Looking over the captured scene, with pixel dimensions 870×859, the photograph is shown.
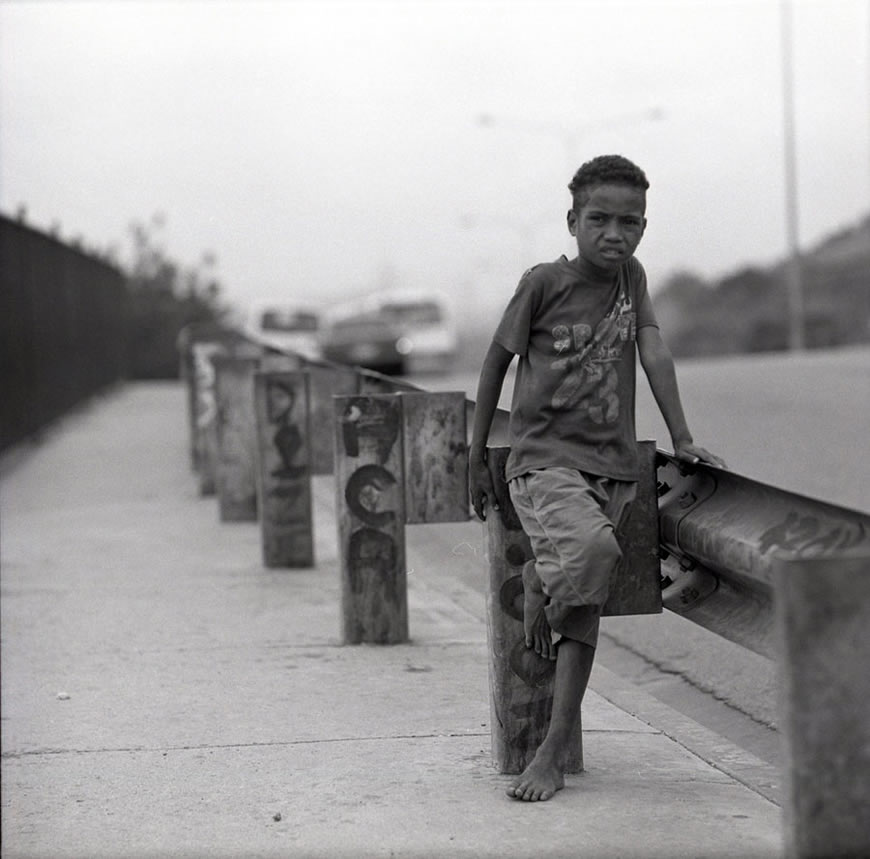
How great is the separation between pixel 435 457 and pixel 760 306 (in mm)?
78911

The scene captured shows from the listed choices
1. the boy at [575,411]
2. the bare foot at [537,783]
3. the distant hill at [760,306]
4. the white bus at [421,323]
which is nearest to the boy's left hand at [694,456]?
the boy at [575,411]

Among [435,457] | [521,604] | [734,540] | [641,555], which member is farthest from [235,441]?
[734,540]

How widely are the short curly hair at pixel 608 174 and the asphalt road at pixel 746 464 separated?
6.70ft

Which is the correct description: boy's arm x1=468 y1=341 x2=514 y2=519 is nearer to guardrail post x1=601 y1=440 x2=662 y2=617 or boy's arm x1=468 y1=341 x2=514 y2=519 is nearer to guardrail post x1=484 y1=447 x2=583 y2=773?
guardrail post x1=484 y1=447 x2=583 y2=773

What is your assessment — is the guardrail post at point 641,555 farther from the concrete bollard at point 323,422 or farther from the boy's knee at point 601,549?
the concrete bollard at point 323,422

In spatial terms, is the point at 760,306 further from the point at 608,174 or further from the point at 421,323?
the point at 608,174

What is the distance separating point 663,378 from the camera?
4.74m

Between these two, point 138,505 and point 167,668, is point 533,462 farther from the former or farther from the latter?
point 138,505

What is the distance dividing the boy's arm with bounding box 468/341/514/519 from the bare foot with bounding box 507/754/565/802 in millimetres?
708

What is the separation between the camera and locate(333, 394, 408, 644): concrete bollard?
277 inches

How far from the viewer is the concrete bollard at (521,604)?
4.77m

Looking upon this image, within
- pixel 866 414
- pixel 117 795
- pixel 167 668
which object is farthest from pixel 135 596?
pixel 866 414

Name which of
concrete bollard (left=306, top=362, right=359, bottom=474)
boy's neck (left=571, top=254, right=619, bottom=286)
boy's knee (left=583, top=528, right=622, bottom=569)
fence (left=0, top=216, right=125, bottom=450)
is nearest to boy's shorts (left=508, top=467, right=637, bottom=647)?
boy's knee (left=583, top=528, right=622, bottom=569)

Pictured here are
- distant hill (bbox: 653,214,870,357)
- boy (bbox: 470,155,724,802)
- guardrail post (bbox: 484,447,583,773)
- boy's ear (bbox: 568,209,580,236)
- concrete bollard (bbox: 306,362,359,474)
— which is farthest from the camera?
distant hill (bbox: 653,214,870,357)
